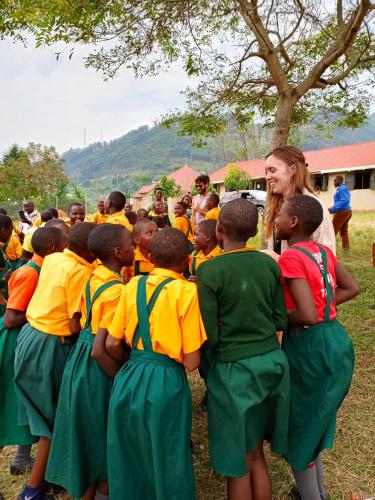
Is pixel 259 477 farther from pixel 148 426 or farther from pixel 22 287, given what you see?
pixel 22 287

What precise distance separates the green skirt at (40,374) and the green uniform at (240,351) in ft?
3.14

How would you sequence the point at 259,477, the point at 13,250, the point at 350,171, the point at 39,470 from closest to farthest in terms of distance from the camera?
1. the point at 259,477
2. the point at 39,470
3. the point at 13,250
4. the point at 350,171

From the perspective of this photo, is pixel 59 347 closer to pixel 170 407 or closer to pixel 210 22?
pixel 170 407

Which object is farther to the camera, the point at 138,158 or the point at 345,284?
the point at 138,158

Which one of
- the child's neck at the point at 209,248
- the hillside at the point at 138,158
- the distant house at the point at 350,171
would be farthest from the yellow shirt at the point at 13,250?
the hillside at the point at 138,158

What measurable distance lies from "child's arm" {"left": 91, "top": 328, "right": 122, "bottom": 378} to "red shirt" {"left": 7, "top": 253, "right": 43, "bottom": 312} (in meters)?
0.72

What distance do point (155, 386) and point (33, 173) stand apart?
32052 millimetres

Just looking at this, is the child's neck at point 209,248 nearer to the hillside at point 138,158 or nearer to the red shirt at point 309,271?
the red shirt at point 309,271

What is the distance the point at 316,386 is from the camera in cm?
195

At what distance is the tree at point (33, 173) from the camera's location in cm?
2973

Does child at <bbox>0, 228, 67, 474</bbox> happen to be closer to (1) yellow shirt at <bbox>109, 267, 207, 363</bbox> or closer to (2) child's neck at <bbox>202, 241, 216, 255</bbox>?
(1) yellow shirt at <bbox>109, 267, 207, 363</bbox>

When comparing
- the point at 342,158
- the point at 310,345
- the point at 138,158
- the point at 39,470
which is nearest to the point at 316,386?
the point at 310,345

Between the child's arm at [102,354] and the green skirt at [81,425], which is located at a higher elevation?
the child's arm at [102,354]

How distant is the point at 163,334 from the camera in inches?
68.7
